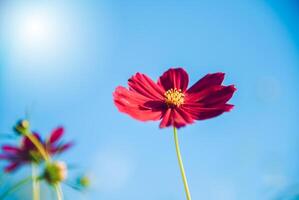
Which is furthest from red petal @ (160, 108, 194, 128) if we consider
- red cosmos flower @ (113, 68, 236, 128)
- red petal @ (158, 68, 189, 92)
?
red petal @ (158, 68, 189, 92)

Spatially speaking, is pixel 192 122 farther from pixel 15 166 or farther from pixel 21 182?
pixel 15 166

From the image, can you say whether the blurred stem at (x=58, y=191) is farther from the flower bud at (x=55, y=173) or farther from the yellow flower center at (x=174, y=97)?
the yellow flower center at (x=174, y=97)

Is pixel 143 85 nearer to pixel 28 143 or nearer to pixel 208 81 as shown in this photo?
pixel 208 81

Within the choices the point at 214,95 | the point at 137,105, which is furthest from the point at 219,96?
the point at 137,105

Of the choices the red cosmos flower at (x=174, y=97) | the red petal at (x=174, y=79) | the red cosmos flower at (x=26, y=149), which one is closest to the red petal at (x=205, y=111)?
the red cosmos flower at (x=174, y=97)

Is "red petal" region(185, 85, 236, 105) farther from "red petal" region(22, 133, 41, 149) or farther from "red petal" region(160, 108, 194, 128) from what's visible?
"red petal" region(22, 133, 41, 149)

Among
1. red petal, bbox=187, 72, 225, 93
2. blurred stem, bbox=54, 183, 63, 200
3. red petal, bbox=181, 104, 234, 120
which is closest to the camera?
blurred stem, bbox=54, 183, 63, 200
